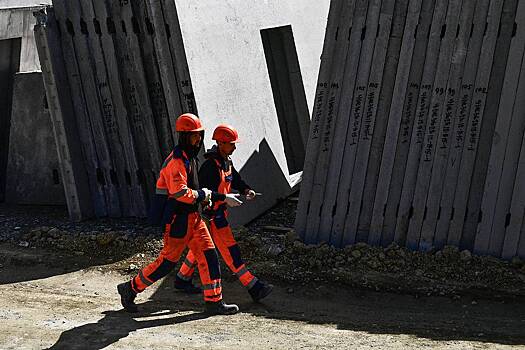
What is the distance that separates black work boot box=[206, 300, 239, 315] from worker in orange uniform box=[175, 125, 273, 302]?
32cm

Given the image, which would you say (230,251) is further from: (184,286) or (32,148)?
(32,148)

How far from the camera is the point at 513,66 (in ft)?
33.0

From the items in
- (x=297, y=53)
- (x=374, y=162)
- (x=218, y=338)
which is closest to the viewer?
(x=218, y=338)

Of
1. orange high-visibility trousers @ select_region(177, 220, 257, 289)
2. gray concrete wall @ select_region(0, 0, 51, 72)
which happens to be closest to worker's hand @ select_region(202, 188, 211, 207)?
orange high-visibility trousers @ select_region(177, 220, 257, 289)

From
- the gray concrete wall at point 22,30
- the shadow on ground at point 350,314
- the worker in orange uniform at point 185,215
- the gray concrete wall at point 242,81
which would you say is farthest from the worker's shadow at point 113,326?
the gray concrete wall at point 22,30

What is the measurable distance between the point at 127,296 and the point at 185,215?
106cm

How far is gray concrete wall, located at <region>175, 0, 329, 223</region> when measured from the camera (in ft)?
38.4

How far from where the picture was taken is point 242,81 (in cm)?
1251

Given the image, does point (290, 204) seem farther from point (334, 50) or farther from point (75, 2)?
point (75, 2)

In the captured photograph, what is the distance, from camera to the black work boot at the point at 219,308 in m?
9.36

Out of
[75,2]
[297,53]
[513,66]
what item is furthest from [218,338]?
[297,53]

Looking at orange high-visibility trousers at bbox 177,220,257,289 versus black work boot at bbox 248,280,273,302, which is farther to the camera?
black work boot at bbox 248,280,273,302

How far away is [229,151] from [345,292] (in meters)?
1.97

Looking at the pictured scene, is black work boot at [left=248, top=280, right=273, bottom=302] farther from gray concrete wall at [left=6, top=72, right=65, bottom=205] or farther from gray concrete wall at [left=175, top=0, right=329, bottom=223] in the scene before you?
gray concrete wall at [left=6, top=72, right=65, bottom=205]
